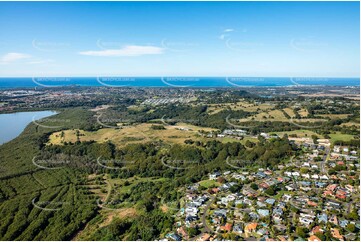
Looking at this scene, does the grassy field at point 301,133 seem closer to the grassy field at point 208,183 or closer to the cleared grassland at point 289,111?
the cleared grassland at point 289,111

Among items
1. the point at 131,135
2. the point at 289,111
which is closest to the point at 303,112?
the point at 289,111

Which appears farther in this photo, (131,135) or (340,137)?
(131,135)

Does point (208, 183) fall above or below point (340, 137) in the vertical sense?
below

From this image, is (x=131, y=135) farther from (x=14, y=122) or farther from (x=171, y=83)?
(x=171, y=83)

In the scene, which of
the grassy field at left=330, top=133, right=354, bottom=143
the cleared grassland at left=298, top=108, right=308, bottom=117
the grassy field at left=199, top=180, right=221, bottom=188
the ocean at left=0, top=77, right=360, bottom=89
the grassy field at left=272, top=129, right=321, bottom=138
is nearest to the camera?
the grassy field at left=199, top=180, right=221, bottom=188

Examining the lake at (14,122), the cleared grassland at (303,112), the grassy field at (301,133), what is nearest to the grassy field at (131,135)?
the lake at (14,122)

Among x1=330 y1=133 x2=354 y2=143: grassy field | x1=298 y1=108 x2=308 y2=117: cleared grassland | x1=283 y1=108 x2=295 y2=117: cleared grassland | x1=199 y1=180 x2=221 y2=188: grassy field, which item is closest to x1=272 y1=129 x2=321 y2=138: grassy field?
x1=330 y1=133 x2=354 y2=143: grassy field

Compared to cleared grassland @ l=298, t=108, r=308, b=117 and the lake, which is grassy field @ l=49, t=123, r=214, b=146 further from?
cleared grassland @ l=298, t=108, r=308, b=117

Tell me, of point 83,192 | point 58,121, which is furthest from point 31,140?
point 83,192

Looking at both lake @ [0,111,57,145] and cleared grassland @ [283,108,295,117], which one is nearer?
lake @ [0,111,57,145]
